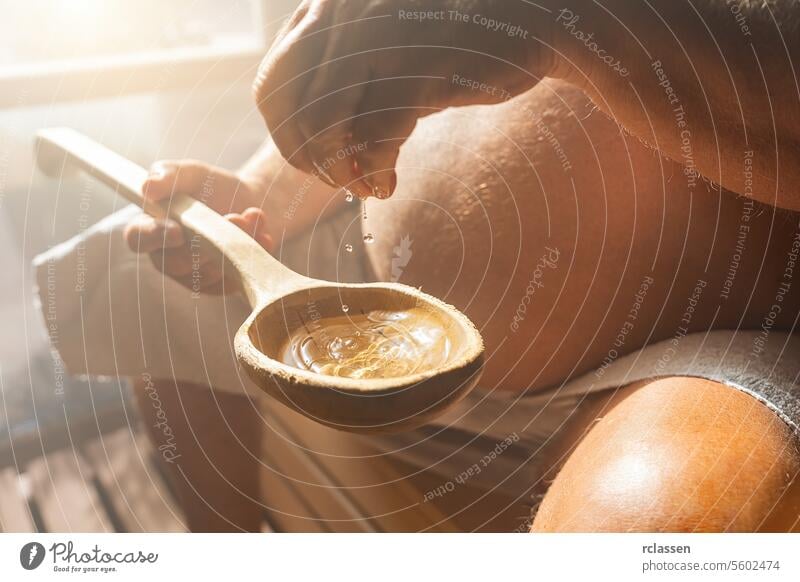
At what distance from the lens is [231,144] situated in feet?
1.35

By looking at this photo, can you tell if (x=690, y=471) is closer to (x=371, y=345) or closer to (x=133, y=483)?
(x=371, y=345)

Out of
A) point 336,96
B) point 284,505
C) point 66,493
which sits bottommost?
point 66,493

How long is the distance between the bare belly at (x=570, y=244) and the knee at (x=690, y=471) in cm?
6

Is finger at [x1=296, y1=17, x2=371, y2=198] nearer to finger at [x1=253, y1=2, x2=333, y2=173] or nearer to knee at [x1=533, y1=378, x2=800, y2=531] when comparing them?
finger at [x1=253, y1=2, x2=333, y2=173]

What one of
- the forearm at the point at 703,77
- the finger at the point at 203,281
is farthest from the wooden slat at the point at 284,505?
the forearm at the point at 703,77

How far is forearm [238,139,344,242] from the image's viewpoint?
1.26 feet

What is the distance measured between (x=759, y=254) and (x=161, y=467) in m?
0.43

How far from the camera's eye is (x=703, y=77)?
0.79ft

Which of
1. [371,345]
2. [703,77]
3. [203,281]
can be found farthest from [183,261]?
[703,77]

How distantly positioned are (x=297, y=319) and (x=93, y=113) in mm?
206

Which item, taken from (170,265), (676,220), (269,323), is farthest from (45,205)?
(676,220)

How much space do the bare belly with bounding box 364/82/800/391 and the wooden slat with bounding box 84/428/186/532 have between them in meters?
0.24

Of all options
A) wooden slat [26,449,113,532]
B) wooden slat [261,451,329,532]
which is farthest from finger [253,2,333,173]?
wooden slat [26,449,113,532]
